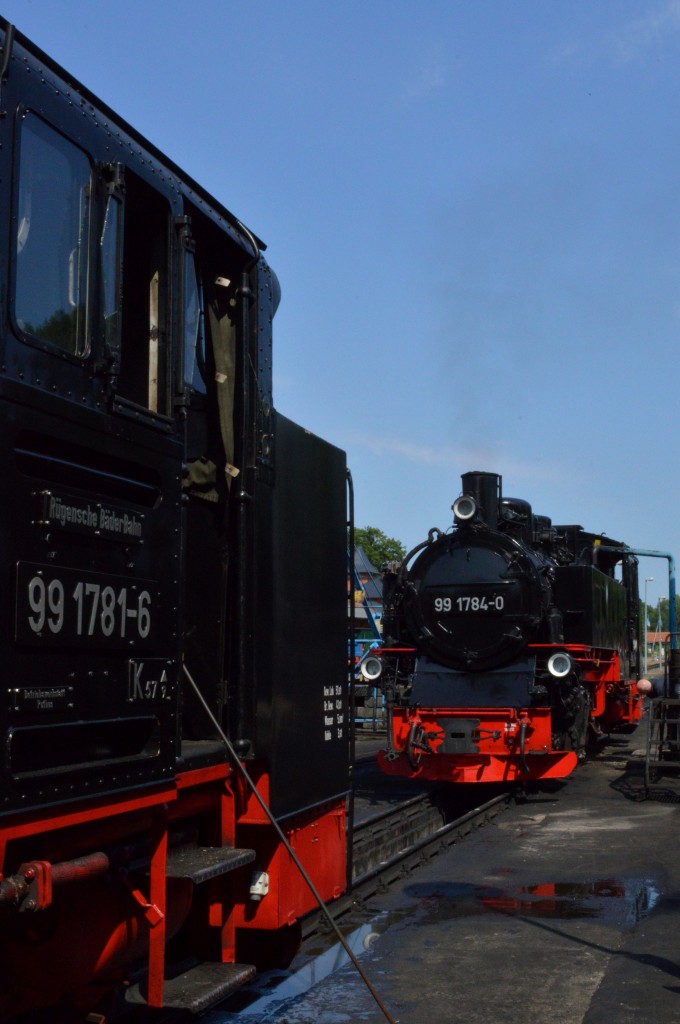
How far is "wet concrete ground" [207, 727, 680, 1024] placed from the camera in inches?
211

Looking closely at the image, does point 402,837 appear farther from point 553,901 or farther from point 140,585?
point 140,585

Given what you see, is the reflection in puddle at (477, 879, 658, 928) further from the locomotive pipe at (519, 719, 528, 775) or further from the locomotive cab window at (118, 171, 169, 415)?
the locomotive cab window at (118, 171, 169, 415)

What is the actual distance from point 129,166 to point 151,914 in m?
2.50

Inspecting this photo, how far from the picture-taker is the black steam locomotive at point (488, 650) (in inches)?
476

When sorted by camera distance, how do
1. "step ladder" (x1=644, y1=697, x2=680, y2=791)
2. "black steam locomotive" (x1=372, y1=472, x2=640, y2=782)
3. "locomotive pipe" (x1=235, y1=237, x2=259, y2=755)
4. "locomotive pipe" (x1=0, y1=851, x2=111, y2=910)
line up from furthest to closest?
1. "step ladder" (x1=644, y1=697, x2=680, y2=791)
2. "black steam locomotive" (x1=372, y1=472, x2=640, y2=782)
3. "locomotive pipe" (x1=235, y1=237, x2=259, y2=755)
4. "locomotive pipe" (x1=0, y1=851, x2=111, y2=910)

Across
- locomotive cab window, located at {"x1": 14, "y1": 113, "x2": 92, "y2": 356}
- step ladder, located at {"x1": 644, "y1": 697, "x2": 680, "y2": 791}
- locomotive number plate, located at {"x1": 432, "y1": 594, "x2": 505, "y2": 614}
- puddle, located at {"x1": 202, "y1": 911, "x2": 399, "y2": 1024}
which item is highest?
locomotive cab window, located at {"x1": 14, "y1": 113, "x2": 92, "y2": 356}

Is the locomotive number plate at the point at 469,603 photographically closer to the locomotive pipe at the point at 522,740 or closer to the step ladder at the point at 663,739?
the locomotive pipe at the point at 522,740

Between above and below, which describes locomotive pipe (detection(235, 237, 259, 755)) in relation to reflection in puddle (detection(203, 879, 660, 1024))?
above

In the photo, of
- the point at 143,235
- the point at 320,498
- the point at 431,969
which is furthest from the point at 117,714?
the point at 431,969

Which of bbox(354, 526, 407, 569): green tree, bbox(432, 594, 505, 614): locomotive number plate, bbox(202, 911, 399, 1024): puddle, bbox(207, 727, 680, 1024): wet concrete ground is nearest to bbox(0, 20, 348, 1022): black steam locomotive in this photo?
bbox(202, 911, 399, 1024): puddle

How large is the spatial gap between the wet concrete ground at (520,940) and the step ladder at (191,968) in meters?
0.98

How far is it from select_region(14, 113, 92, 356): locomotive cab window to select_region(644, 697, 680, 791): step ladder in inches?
434

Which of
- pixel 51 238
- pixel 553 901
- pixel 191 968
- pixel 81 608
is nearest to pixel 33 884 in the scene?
pixel 81 608

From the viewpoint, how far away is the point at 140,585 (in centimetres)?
368
